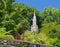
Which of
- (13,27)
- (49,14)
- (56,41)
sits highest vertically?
(49,14)

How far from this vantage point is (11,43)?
7215mm

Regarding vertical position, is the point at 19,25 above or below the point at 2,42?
above

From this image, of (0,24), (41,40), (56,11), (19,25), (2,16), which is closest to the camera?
(41,40)

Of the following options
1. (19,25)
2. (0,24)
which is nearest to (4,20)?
(0,24)

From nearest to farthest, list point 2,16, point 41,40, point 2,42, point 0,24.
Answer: point 2,42 < point 41,40 < point 0,24 < point 2,16

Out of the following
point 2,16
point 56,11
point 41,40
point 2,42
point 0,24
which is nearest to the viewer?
point 2,42

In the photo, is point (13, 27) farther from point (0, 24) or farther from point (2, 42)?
point (2, 42)

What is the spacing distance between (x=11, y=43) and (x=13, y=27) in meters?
19.3

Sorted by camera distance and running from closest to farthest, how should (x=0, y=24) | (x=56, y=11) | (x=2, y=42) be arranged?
(x=2, y=42) < (x=0, y=24) < (x=56, y=11)

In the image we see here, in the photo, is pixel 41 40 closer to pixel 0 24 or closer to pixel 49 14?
pixel 0 24

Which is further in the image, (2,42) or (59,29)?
(59,29)

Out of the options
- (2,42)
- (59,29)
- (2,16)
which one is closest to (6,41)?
(2,42)

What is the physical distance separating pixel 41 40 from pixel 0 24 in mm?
4852

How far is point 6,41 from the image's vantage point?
23.1ft
